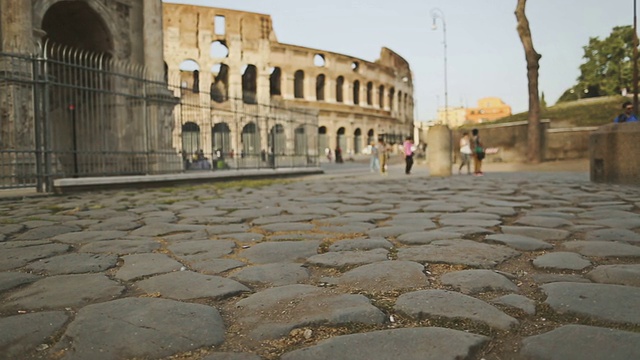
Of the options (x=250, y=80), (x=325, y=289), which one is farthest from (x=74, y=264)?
(x=250, y=80)

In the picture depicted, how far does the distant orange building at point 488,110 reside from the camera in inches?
4643

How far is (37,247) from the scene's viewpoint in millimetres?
2875

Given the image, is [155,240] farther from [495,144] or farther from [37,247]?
[495,144]

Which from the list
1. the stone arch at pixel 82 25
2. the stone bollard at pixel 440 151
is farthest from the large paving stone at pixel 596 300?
the stone arch at pixel 82 25

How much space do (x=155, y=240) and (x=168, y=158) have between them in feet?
26.8

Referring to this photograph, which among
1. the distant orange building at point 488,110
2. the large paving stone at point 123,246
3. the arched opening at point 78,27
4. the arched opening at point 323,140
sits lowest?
the large paving stone at point 123,246

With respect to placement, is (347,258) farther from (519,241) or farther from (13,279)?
(13,279)

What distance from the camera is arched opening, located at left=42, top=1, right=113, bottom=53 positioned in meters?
11.0

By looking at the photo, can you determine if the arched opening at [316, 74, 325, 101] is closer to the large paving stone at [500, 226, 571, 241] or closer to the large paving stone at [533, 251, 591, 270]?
the large paving stone at [500, 226, 571, 241]

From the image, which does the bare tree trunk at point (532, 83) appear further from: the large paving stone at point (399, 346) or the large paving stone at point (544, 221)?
the large paving stone at point (399, 346)

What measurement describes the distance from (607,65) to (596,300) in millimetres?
54970

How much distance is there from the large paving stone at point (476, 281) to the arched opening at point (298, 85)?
3775cm

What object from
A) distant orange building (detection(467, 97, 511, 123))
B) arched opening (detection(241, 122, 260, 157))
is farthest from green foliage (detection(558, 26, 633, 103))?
distant orange building (detection(467, 97, 511, 123))

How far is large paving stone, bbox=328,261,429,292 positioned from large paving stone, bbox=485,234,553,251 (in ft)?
2.69
